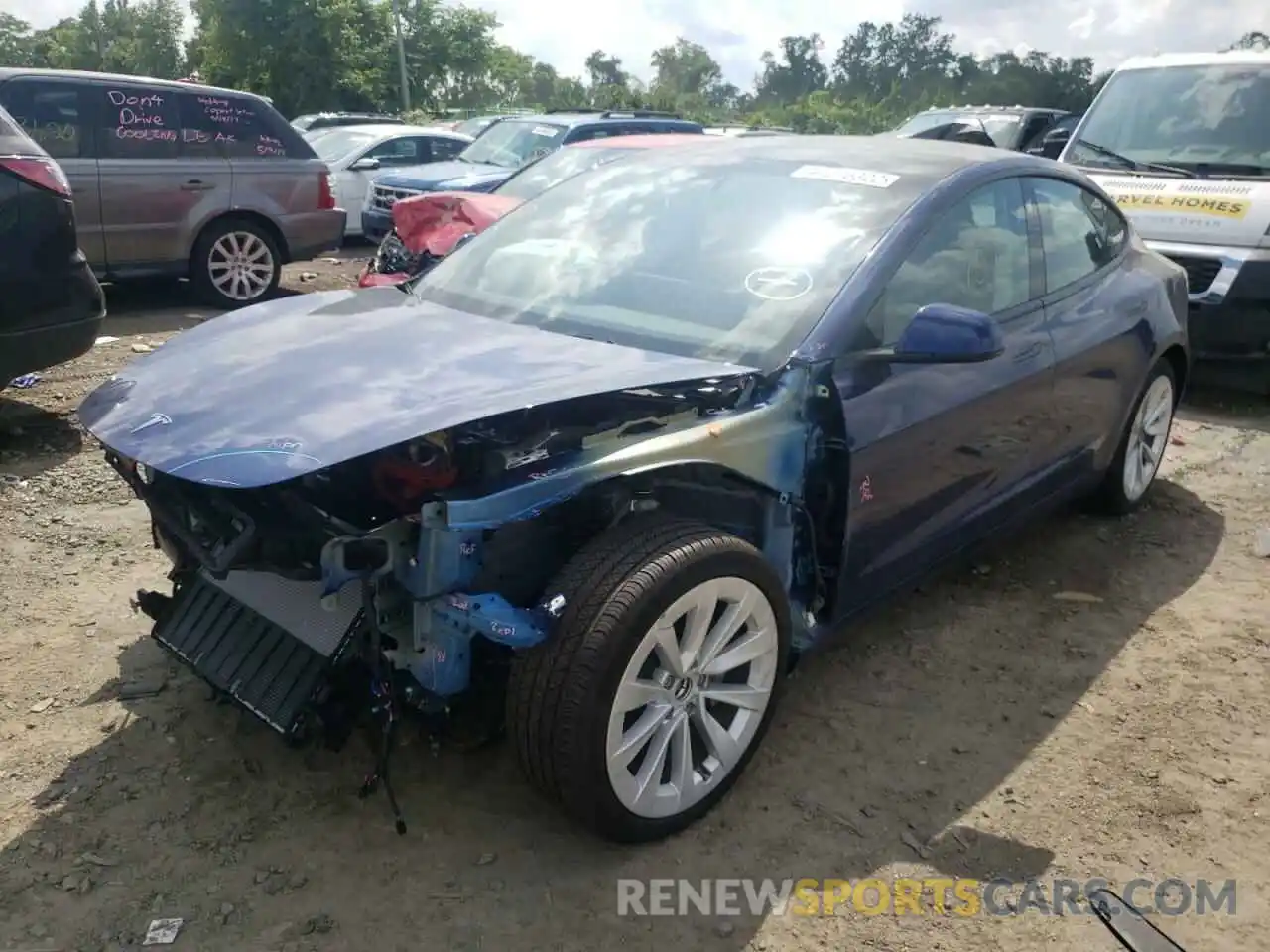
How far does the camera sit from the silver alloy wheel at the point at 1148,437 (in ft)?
15.5

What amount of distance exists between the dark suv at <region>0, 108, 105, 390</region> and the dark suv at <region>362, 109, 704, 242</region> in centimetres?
550

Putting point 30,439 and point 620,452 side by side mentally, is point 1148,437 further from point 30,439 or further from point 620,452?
point 30,439

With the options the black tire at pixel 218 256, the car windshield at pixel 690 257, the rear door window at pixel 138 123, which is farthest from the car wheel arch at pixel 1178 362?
the rear door window at pixel 138 123

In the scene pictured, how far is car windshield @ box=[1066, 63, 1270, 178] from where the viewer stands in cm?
687

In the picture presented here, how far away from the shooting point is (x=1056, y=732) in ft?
10.8

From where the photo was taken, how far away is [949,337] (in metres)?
2.88

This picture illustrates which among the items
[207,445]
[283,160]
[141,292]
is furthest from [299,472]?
[141,292]

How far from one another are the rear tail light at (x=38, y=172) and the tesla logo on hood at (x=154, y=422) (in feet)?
10.3

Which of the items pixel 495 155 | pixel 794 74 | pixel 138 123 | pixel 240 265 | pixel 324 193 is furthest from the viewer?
pixel 794 74

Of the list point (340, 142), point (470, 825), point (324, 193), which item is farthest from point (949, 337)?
point (340, 142)

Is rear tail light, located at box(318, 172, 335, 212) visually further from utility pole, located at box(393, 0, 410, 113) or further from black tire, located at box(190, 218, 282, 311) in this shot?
utility pole, located at box(393, 0, 410, 113)

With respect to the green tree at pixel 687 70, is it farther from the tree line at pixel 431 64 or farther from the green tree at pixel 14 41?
the green tree at pixel 14 41

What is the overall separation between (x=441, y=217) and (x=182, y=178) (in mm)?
2236

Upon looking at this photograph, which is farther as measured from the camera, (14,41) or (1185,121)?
(14,41)
